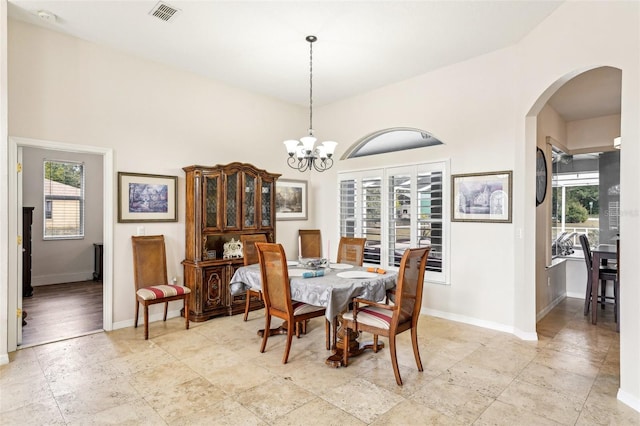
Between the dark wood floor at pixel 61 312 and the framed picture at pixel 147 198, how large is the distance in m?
1.34

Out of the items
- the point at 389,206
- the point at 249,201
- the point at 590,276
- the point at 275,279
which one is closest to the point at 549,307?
the point at 590,276

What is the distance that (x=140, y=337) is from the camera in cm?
381

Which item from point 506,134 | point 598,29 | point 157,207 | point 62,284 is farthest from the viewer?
point 62,284

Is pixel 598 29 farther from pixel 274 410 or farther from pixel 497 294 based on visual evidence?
pixel 274 410

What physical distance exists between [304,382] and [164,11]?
11.4 feet

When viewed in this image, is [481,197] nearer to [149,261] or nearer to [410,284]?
[410,284]

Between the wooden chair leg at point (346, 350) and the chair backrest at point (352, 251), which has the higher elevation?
the chair backrest at point (352, 251)

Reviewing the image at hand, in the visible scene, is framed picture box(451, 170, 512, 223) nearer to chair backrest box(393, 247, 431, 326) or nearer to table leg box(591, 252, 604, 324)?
table leg box(591, 252, 604, 324)

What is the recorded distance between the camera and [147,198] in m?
4.31

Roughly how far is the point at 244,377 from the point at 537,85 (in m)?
3.92

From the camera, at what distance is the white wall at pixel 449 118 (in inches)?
108

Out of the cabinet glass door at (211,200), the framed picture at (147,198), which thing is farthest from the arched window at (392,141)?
the framed picture at (147,198)

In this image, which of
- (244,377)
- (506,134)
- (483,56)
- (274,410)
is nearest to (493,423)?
(274,410)

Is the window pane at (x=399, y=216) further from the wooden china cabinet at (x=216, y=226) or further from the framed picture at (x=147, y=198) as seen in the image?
the framed picture at (x=147, y=198)
